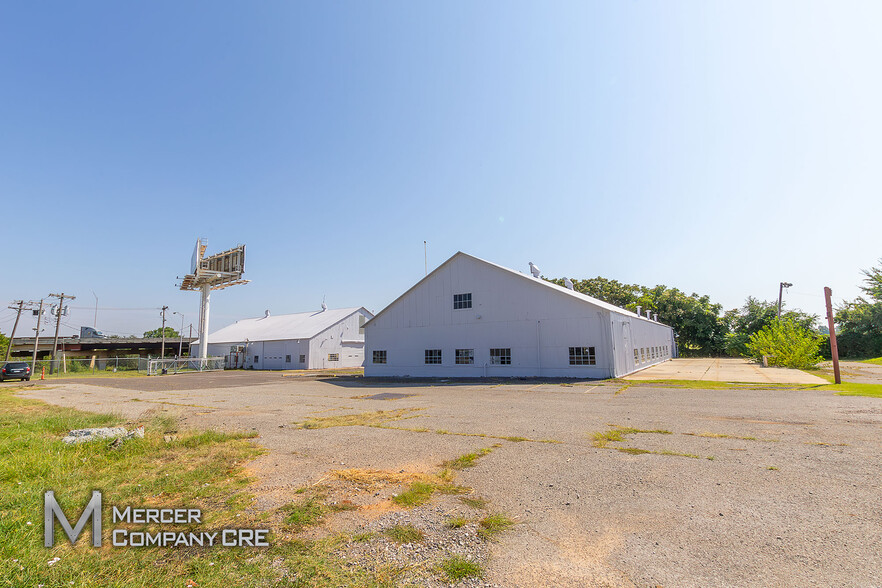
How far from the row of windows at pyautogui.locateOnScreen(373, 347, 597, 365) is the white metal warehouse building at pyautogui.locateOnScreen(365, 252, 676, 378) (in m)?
0.06

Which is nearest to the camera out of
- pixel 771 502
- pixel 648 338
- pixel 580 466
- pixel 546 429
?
pixel 771 502

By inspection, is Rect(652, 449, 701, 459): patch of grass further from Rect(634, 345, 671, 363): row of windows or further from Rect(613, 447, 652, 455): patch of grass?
Rect(634, 345, 671, 363): row of windows

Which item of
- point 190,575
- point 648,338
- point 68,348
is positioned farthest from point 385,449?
point 68,348

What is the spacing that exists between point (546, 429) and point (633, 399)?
6642 mm

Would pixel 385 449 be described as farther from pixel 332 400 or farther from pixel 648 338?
pixel 648 338

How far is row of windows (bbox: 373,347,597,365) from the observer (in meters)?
22.4

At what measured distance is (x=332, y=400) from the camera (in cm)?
1580

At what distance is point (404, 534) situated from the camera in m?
3.95

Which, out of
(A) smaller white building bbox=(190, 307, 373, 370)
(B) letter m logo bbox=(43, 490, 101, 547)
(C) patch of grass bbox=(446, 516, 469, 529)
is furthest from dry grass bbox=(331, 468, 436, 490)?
(A) smaller white building bbox=(190, 307, 373, 370)

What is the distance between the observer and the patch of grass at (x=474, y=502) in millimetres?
4707

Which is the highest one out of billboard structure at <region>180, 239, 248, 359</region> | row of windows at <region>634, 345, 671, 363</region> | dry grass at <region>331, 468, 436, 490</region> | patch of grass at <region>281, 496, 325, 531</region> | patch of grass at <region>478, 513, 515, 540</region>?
billboard structure at <region>180, 239, 248, 359</region>

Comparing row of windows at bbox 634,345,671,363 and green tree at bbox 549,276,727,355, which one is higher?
green tree at bbox 549,276,727,355

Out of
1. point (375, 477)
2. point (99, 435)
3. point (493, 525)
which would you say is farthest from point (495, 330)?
point (493, 525)

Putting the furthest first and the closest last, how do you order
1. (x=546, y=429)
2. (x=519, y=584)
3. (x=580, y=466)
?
(x=546, y=429), (x=580, y=466), (x=519, y=584)
